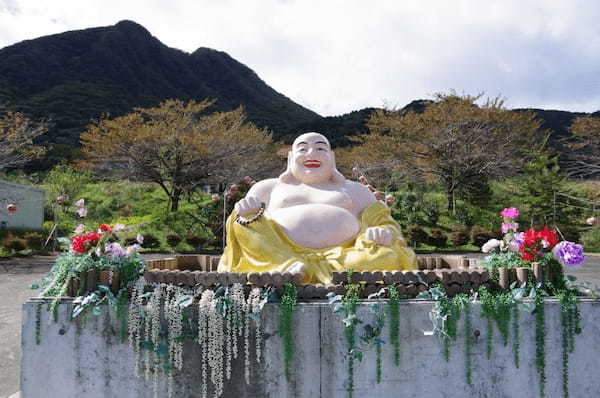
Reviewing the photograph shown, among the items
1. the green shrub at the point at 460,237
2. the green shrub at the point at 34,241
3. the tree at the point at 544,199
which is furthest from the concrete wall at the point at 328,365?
the tree at the point at 544,199

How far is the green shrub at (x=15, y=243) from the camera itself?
48.8ft

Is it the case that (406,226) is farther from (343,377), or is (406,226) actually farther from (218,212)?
(343,377)

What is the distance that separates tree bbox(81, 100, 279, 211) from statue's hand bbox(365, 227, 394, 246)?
640 inches

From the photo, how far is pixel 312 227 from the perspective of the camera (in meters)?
4.54

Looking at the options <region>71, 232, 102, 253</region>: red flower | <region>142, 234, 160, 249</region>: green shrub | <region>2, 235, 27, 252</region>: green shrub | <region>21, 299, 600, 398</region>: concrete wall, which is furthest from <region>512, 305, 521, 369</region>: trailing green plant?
<region>2, 235, 27, 252</region>: green shrub

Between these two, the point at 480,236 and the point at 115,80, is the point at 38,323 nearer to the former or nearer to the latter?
the point at 480,236

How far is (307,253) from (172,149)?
16949 mm

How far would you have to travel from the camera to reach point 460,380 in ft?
10.3

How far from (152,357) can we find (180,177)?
17.6 metres

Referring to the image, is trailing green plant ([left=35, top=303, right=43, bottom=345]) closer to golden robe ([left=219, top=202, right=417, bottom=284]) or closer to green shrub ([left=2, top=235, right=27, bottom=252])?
golden robe ([left=219, top=202, right=417, bottom=284])

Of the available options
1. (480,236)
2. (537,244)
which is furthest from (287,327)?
(480,236)

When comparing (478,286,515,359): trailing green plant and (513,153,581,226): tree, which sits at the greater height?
(513,153,581,226): tree

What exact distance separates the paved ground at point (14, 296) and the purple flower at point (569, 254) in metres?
4.69

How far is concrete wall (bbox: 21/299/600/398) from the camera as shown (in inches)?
124
